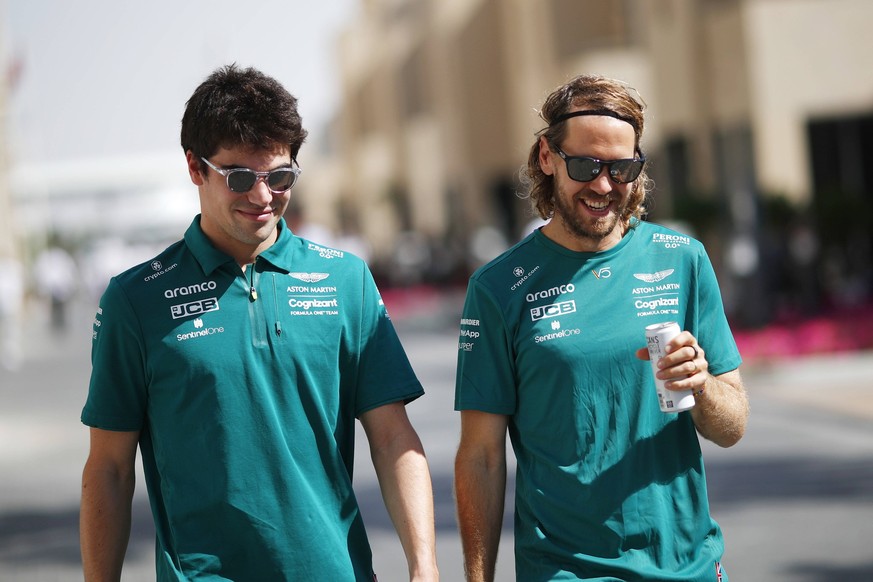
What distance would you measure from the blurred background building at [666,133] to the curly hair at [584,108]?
15 cm

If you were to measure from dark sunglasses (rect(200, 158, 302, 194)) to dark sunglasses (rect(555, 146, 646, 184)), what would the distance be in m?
0.84

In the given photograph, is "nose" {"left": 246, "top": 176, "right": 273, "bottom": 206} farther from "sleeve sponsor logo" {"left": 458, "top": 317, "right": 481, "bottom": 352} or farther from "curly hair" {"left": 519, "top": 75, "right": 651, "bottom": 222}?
"curly hair" {"left": 519, "top": 75, "right": 651, "bottom": 222}

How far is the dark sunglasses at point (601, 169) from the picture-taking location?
3904mm

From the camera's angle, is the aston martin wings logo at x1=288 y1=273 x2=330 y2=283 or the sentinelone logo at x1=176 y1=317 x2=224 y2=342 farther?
the aston martin wings logo at x1=288 y1=273 x2=330 y2=283

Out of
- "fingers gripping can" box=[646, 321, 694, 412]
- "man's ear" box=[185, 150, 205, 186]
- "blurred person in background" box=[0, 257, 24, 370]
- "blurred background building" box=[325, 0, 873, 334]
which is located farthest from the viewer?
"blurred person in background" box=[0, 257, 24, 370]

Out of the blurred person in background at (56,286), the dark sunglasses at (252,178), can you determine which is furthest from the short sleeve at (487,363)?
the blurred person in background at (56,286)

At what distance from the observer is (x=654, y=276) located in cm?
395

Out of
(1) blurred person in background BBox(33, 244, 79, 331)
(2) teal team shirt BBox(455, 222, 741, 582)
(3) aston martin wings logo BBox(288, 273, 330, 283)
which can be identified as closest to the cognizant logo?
(2) teal team shirt BBox(455, 222, 741, 582)

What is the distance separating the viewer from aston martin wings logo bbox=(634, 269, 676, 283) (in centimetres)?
395

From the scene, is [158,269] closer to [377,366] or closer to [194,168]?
[194,168]

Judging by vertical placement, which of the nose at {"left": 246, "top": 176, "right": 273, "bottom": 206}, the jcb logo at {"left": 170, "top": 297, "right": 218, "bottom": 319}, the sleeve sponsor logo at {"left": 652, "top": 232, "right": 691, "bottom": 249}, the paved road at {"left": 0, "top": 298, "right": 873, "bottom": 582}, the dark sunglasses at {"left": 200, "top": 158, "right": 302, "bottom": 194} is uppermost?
the dark sunglasses at {"left": 200, "top": 158, "right": 302, "bottom": 194}

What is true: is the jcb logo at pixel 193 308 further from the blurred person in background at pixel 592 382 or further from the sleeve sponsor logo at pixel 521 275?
the sleeve sponsor logo at pixel 521 275

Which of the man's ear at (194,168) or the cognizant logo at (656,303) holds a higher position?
the man's ear at (194,168)

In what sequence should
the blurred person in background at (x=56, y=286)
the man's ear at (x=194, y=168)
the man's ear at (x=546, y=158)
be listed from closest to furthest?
the man's ear at (x=194, y=168) < the man's ear at (x=546, y=158) < the blurred person in background at (x=56, y=286)
